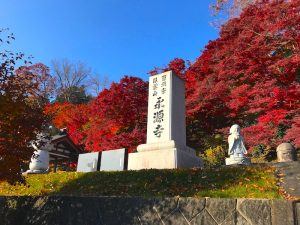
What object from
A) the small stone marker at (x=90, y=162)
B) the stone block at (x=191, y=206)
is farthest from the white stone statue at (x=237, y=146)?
the stone block at (x=191, y=206)

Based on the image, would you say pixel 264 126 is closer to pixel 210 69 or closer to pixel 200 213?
pixel 210 69

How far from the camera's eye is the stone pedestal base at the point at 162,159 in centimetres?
923

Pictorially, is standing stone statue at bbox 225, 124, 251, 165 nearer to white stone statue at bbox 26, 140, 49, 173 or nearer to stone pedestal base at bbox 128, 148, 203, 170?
stone pedestal base at bbox 128, 148, 203, 170

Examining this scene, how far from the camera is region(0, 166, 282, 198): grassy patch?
6.80 meters

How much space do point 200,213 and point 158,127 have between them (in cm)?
507

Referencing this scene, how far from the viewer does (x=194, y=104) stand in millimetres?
16812

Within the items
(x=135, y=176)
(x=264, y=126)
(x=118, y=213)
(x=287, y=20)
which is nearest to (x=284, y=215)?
(x=118, y=213)

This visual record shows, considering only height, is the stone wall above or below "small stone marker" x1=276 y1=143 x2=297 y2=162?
below

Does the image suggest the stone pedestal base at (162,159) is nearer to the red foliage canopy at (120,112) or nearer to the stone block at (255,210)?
the stone block at (255,210)

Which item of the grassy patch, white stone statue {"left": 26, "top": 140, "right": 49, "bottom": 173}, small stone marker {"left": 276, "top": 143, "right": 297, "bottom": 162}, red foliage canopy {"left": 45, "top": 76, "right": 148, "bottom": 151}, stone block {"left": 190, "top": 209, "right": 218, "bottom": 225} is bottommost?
stone block {"left": 190, "top": 209, "right": 218, "bottom": 225}

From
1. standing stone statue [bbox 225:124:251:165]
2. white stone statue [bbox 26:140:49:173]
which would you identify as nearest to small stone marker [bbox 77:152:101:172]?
white stone statue [bbox 26:140:49:173]

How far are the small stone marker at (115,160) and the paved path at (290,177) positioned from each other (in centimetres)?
535

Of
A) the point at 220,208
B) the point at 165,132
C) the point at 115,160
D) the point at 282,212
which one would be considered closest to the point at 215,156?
the point at 115,160

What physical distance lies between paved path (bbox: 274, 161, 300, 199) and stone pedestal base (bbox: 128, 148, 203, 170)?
2733mm
